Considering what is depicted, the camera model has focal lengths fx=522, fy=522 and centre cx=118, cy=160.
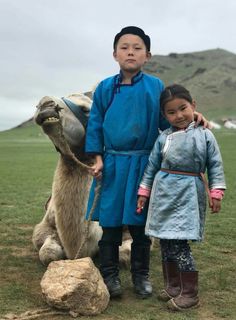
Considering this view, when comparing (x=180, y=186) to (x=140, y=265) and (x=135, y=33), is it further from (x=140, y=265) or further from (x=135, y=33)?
(x=135, y=33)

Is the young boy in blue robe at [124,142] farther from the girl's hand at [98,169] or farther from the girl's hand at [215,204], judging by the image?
the girl's hand at [215,204]

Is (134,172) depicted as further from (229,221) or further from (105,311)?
(229,221)

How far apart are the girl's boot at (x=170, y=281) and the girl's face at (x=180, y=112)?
1.13 metres

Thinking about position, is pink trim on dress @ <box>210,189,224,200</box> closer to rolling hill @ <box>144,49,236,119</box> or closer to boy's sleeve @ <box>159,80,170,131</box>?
boy's sleeve @ <box>159,80,170,131</box>

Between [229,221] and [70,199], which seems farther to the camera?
[229,221]

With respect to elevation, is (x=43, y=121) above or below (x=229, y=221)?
above

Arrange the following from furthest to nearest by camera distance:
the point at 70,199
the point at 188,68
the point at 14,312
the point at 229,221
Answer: the point at 188,68, the point at 229,221, the point at 70,199, the point at 14,312

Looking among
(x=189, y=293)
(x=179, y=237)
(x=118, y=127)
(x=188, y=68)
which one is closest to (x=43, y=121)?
(x=118, y=127)

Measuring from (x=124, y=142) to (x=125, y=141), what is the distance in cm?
1

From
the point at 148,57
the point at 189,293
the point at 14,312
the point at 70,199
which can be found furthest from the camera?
the point at 70,199

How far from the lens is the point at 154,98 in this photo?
438 cm

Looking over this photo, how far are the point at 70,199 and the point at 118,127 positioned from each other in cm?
107

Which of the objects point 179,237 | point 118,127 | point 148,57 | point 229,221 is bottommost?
point 229,221

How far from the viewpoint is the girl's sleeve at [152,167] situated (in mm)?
4203
